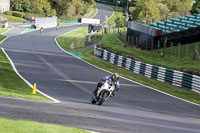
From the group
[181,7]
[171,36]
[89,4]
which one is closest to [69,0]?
[89,4]

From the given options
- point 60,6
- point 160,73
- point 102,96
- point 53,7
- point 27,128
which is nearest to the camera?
point 27,128

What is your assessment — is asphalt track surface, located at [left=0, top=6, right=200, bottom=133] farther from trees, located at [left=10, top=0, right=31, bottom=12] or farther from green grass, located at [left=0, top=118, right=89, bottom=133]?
trees, located at [left=10, top=0, right=31, bottom=12]

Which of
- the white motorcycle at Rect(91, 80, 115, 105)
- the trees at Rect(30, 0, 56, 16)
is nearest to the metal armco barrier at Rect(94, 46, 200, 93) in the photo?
the white motorcycle at Rect(91, 80, 115, 105)

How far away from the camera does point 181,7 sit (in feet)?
294

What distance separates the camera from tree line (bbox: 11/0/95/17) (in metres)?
119

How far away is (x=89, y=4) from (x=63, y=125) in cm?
13562

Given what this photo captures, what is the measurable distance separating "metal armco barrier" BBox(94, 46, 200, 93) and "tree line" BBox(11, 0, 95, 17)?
3101 inches

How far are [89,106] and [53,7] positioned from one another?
119 meters

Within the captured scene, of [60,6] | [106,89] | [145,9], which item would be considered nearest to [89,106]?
[106,89]

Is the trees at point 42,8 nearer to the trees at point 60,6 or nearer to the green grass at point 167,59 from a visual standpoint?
the trees at point 60,6

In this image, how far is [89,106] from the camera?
17.8m

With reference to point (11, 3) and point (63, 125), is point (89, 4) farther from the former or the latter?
point (63, 125)

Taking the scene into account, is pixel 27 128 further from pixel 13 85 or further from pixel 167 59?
pixel 167 59

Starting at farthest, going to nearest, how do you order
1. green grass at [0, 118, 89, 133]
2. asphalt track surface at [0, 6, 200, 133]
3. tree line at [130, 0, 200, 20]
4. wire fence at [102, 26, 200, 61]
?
tree line at [130, 0, 200, 20]
wire fence at [102, 26, 200, 61]
asphalt track surface at [0, 6, 200, 133]
green grass at [0, 118, 89, 133]
